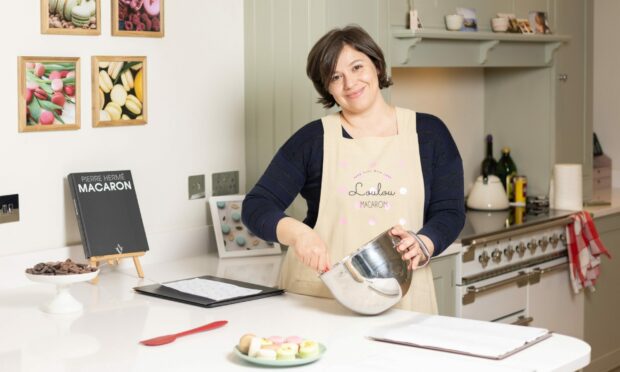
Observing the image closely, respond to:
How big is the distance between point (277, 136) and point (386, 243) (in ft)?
4.15

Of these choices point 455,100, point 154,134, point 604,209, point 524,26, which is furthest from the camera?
point 455,100

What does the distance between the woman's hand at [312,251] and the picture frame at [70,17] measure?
1077mm

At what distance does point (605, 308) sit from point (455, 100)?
3.86 ft

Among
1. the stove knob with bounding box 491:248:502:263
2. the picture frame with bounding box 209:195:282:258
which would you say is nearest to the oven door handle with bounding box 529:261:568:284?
the stove knob with bounding box 491:248:502:263

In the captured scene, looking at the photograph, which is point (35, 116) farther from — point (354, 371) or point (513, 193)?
point (513, 193)

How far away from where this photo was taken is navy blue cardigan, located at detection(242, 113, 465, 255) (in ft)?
8.34

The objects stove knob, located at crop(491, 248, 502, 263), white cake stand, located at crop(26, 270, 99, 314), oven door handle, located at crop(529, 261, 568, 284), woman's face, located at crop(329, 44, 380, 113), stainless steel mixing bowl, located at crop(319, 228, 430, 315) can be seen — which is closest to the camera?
stainless steel mixing bowl, located at crop(319, 228, 430, 315)

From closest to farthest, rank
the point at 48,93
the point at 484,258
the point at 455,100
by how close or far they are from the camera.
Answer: the point at 48,93, the point at 484,258, the point at 455,100

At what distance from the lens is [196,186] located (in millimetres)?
3398

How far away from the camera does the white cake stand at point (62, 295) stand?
2.43 m

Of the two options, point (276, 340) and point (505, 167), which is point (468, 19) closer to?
point (505, 167)

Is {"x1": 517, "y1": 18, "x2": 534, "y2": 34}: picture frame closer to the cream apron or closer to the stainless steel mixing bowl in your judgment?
the cream apron

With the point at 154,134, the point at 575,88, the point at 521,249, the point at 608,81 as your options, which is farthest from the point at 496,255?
the point at 608,81

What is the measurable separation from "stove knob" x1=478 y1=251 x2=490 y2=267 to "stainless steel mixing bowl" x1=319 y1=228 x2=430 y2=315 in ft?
4.38
